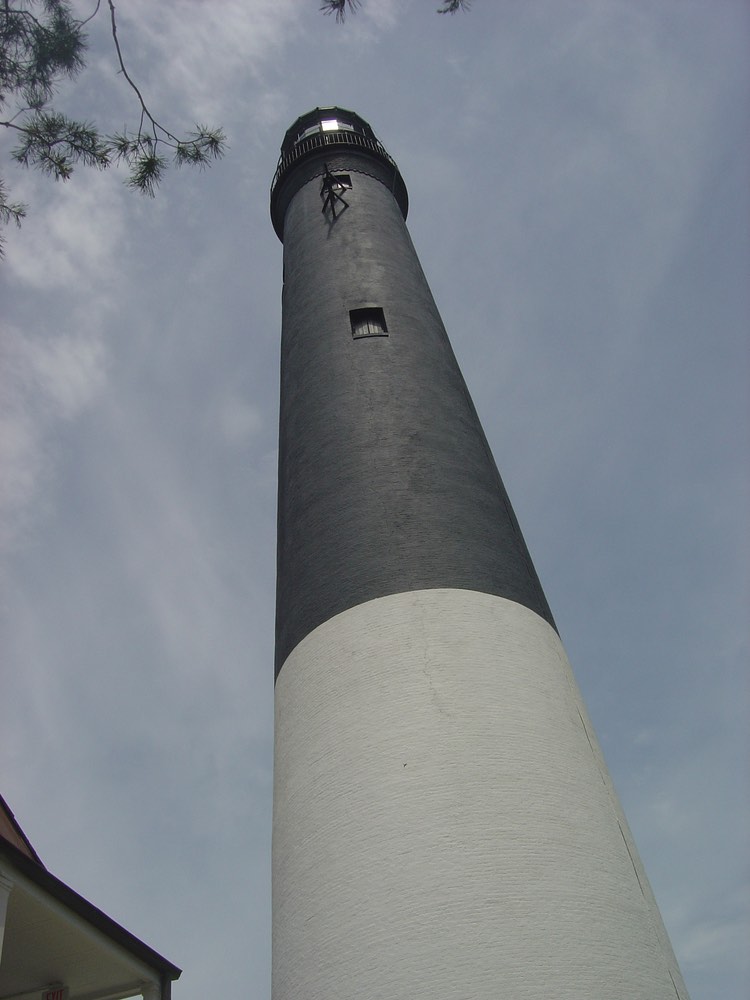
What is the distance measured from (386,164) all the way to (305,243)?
4.00m

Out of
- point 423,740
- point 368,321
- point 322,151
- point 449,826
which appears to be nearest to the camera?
point 449,826

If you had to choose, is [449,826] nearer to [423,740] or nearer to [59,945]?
[423,740]

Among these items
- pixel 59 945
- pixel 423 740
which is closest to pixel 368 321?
pixel 423 740

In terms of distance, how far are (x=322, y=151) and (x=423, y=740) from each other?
1406cm

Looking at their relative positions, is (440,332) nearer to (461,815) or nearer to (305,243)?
(305,243)

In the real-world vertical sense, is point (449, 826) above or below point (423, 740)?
below

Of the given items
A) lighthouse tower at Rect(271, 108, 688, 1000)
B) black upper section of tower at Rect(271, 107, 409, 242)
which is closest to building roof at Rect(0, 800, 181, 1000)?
lighthouse tower at Rect(271, 108, 688, 1000)

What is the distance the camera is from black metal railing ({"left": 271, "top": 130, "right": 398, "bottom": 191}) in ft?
61.2

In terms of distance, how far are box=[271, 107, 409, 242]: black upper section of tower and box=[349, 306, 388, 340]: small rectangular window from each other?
19.2 feet

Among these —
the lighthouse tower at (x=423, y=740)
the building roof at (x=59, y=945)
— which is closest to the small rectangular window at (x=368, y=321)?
the lighthouse tower at (x=423, y=740)

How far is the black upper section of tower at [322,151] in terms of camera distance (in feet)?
61.1

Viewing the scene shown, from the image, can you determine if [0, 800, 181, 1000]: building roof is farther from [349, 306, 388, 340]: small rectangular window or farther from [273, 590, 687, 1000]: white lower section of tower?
[349, 306, 388, 340]: small rectangular window

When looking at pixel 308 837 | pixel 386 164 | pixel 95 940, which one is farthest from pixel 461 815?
pixel 386 164

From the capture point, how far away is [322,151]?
730 inches
